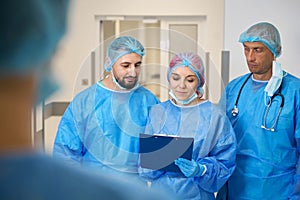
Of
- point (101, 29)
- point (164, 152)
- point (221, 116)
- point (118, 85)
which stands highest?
point (101, 29)

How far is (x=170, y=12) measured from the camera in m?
4.38

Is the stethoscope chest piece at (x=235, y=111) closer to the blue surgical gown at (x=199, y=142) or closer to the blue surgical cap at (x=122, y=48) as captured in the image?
the blue surgical gown at (x=199, y=142)

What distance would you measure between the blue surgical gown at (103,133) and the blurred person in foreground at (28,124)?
163 centimetres

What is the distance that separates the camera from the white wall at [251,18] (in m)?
2.91

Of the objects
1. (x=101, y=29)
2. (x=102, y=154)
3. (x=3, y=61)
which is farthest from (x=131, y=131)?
(x=101, y=29)

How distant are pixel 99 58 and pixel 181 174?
894 mm

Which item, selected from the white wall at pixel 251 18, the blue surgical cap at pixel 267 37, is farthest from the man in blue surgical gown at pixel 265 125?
the white wall at pixel 251 18

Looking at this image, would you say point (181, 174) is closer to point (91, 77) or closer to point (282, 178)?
point (282, 178)

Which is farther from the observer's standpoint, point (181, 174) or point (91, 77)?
point (91, 77)

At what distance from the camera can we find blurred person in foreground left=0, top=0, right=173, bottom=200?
0.43 m

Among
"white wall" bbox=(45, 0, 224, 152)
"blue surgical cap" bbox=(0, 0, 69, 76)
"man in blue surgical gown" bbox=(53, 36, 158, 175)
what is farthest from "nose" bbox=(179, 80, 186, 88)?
"white wall" bbox=(45, 0, 224, 152)

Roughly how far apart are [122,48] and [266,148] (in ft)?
2.60

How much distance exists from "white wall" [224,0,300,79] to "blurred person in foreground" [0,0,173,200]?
2513 millimetres

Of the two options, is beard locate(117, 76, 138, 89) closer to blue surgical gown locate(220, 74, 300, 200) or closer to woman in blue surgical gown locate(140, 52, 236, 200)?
woman in blue surgical gown locate(140, 52, 236, 200)
